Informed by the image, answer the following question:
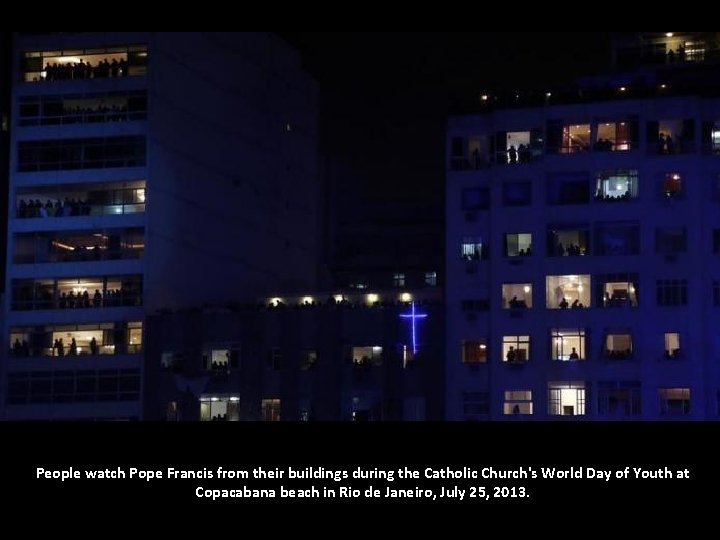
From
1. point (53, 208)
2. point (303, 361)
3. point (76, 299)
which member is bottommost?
point (303, 361)

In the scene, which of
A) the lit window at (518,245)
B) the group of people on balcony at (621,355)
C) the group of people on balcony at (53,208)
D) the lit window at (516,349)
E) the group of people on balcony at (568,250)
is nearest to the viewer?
the group of people on balcony at (621,355)

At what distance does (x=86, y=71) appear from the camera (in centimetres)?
7425

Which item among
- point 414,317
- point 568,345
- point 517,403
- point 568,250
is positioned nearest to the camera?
point 517,403

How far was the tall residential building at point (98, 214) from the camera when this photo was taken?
237 ft

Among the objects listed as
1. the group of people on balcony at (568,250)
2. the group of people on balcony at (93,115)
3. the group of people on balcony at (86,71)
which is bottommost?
the group of people on balcony at (568,250)

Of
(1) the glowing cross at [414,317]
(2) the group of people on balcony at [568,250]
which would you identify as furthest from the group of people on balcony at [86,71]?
(2) the group of people on balcony at [568,250]

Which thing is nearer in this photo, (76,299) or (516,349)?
(516,349)

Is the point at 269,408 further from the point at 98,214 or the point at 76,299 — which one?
the point at 98,214

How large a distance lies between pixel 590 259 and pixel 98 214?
25023 mm

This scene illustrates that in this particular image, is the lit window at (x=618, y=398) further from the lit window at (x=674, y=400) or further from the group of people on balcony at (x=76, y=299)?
the group of people on balcony at (x=76, y=299)

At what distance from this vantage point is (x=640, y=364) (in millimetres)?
65438

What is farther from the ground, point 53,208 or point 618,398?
point 53,208

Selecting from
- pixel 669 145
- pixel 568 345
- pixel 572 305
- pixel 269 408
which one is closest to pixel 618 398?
pixel 568 345

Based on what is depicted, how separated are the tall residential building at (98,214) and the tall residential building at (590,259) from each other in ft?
50.2
